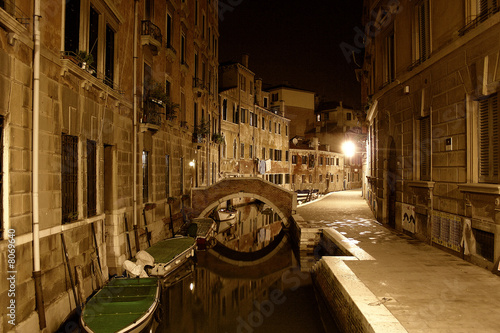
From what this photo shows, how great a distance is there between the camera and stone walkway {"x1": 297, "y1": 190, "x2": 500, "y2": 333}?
479 centimetres

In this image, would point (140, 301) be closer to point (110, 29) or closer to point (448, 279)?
point (448, 279)

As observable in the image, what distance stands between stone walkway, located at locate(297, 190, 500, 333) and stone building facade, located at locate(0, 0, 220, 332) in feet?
20.9

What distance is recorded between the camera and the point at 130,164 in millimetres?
10922

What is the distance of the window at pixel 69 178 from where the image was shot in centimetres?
714

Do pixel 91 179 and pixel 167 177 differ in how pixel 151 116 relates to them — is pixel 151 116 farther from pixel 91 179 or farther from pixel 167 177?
pixel 91 179

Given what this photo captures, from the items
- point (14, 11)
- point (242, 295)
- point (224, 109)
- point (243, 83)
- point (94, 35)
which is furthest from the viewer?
point (243, 83)

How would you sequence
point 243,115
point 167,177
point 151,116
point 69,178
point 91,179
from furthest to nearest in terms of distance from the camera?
1. point 243,115
2. point 167,177
3. point 151,116
4. point 91,179
5. point 69,178

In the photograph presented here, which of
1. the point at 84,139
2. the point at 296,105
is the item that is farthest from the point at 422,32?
the point at 296,105

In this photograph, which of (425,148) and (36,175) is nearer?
(36,175)

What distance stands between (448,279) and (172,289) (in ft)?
26.6

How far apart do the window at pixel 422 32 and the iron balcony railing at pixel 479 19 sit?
1.77m

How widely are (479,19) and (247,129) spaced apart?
934 inches

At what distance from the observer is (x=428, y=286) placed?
6.13 m

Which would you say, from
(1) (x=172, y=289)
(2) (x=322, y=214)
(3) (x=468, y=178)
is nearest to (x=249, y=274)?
(1) (x=172, y=289)
